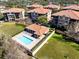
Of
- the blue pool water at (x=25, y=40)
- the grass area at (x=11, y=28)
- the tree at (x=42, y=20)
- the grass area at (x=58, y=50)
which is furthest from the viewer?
the tree at (x=42, y=20)

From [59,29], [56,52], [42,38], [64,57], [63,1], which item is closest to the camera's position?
[64,57]

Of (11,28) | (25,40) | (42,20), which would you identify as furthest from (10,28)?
(25,40)

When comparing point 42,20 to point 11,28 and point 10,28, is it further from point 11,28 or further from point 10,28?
point 10,28

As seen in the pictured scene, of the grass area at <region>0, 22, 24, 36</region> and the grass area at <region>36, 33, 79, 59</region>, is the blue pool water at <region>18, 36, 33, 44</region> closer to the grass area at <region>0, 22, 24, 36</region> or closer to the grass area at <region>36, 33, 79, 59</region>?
the grass area at <region>36, 33, 79, 59</region>

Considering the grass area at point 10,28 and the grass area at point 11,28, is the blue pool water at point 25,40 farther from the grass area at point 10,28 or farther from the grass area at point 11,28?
the grass area at point 10,28

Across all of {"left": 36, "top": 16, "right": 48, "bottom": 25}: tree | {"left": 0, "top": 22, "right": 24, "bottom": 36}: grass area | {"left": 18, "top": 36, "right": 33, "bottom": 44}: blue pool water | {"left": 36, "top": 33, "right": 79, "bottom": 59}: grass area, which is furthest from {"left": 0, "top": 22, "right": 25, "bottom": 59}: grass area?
{"left": 36, "top": 33, "right": 79, "bottom": 59}: grass area

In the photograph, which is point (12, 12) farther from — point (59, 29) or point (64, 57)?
point (64, 57)

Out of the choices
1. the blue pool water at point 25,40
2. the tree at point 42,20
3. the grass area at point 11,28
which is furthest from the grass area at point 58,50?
the tree at point 42,20

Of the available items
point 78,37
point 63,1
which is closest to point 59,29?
point 78,37
